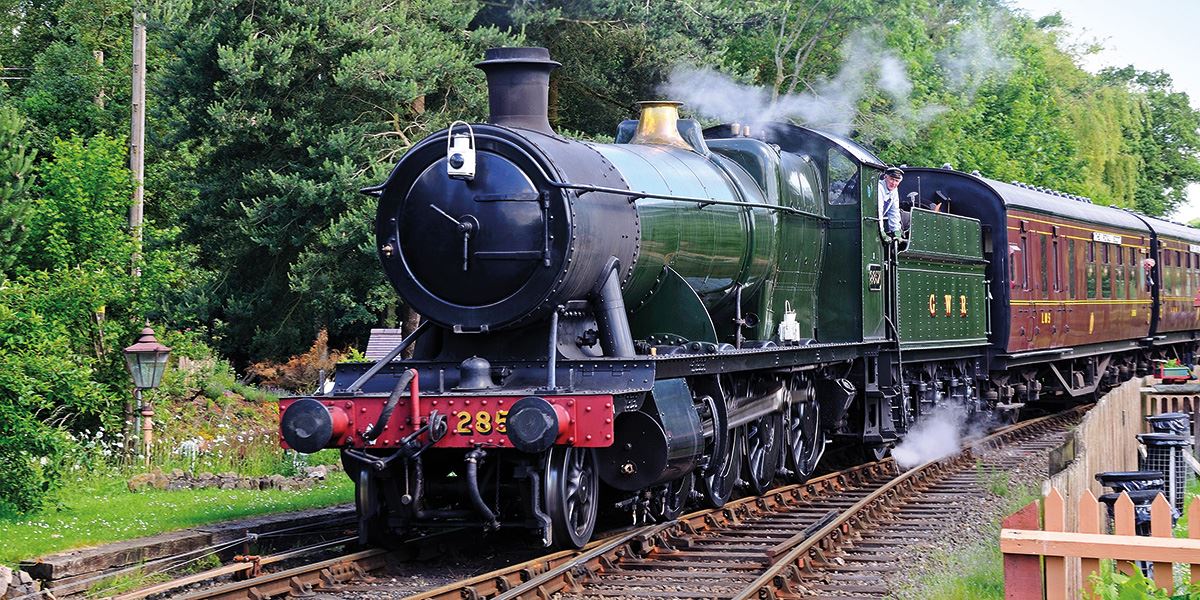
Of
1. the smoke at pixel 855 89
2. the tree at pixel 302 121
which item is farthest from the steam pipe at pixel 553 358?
the smoke at pixel 855 89

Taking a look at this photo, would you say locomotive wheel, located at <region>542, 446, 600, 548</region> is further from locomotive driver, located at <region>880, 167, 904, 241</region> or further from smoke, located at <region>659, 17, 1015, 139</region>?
smoke, located at <region>659, 17, 1015, 139</region>

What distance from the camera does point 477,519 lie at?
8984 mm

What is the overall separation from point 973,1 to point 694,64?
1928cm

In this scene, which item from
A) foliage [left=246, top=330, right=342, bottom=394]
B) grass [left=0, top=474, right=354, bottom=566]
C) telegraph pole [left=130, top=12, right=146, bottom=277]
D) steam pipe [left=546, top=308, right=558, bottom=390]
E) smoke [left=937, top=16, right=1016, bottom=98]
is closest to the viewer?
steam pipe [left=546, top=308, right=558, bottom=390]

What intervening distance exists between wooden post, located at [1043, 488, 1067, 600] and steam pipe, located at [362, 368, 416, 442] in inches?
174

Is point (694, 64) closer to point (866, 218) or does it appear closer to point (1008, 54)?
point (866, 218)

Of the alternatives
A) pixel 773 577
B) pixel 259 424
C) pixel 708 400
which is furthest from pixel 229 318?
pixel 773 577

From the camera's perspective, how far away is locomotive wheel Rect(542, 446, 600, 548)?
8562mm

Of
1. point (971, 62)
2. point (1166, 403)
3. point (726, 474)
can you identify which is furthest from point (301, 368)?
point (971, 62)

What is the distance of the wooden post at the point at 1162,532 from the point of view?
5168 mm

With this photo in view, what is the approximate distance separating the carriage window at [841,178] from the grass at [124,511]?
580 cm

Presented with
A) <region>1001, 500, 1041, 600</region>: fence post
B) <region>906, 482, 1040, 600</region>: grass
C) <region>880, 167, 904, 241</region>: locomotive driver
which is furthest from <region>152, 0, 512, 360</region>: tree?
<region>1001, 500, 1041, 600</region>: fence post

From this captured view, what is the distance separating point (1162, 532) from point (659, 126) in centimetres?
706

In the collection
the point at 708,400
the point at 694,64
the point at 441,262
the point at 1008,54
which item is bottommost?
the point at 708,400
